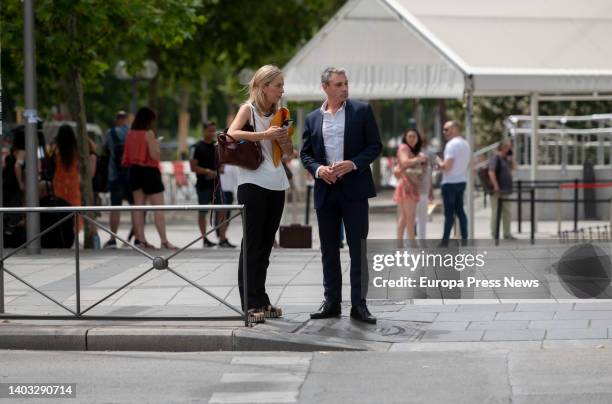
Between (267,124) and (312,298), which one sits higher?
(267,124)

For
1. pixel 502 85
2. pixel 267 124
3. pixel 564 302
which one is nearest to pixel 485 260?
pixel 564 302

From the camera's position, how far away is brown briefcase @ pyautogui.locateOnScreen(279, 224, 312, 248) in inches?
648

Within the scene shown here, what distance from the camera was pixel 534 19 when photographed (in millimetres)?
18422

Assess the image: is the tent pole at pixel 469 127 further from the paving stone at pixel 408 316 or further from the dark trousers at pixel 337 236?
the dark trousers at pixel 337 236

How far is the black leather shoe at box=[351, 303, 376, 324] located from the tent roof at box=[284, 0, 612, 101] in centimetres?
744

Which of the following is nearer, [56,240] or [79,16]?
[56,240]

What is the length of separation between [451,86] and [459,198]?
1436mm

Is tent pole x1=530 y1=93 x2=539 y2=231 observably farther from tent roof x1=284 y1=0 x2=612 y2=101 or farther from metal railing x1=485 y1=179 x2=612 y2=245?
tent roof x1=284 y1=0 x2=612 y2=101

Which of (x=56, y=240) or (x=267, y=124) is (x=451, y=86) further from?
(x=267, y=124)

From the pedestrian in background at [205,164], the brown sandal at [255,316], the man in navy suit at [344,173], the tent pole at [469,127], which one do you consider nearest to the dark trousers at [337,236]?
the man in navy suit at [344,173]

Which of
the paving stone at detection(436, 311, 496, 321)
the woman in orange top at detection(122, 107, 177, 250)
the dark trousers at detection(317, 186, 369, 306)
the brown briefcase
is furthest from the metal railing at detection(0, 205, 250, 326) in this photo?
the brown briefcase

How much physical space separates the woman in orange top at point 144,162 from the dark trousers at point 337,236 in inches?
240

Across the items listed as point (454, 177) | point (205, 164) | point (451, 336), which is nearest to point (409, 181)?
point (454, 177)

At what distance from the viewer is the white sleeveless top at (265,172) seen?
954cm
